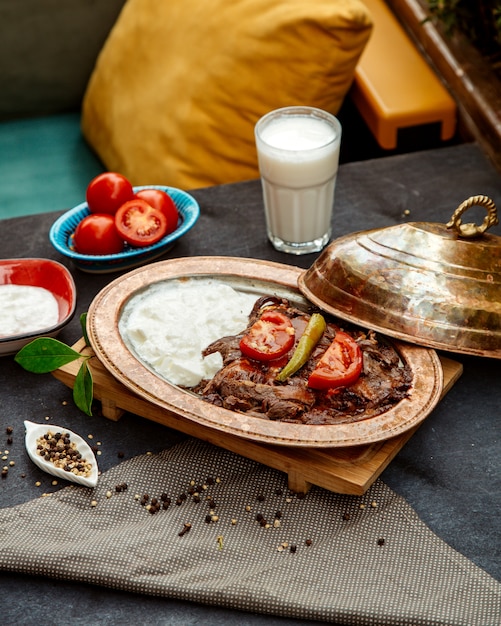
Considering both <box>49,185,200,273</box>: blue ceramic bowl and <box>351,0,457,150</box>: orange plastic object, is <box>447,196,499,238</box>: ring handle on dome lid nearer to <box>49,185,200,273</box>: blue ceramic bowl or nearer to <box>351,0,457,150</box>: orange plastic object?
<box>49,185,200,273</box>: blue ceramic bowl

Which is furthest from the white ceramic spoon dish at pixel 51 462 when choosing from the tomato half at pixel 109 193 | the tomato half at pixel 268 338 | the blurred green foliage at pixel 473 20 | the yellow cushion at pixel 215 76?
the blurred green foliage at pixel 473 20

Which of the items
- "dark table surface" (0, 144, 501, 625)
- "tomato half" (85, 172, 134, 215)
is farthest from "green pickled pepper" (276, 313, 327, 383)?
"tomato half" (85, 172, 134, 215)

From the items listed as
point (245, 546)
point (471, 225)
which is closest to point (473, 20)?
point (471, 225)

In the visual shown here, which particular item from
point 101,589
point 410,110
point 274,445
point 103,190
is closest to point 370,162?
point 410,110

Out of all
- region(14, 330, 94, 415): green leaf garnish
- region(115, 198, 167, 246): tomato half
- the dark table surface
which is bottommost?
the dark table surface

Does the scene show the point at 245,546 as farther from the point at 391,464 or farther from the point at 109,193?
the point at 109,193

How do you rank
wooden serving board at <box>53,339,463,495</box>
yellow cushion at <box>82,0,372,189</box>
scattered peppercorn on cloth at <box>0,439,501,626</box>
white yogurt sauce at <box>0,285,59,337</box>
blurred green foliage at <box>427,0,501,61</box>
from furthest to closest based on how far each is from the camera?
blurred green foliage at <box>427,0,501,61</box> → yellow cushion at <box>82,0,372,189</box> → white yogurt sauce at <box>0,285,59,337</box> → wooden serving board at <box>53,339,463,495</box> → scattered peppercorn on cloth at <box>0,439,501,626</box>
